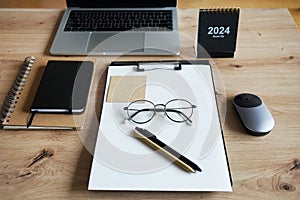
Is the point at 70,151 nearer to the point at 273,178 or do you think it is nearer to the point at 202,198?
the point at 202,198

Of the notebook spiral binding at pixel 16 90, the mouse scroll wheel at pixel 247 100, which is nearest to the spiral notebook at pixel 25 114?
the notebook spiral binding at pixel 16 90

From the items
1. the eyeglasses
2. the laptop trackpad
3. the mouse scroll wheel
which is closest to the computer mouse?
the mouse scroll wheel

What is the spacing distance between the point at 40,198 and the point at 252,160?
441 millimetres

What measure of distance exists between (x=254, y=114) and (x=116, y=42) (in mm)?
495

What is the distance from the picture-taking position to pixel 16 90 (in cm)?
95

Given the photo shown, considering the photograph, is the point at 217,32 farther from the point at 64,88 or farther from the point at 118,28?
the point at 64,88

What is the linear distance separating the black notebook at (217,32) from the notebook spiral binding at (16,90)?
484mm

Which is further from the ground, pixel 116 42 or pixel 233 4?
pixel 116 42

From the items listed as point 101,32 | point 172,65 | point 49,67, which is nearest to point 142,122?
point 172,65

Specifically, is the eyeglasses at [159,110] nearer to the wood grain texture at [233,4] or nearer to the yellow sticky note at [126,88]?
the yellow sticky note at [126,88]

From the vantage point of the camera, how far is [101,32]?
45.9 inches

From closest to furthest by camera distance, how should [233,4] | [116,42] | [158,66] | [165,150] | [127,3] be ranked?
[165,150], [158,66], [116,42], [127,3], [233,4]

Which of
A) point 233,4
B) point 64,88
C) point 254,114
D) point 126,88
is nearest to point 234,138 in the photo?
point 254,114

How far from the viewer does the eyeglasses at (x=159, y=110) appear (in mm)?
853
